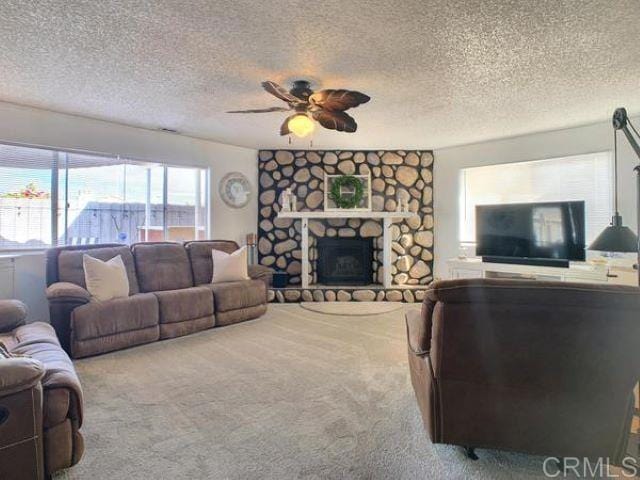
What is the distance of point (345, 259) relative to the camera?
5.68m

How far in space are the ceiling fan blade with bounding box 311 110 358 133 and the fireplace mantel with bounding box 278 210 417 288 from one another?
2.46m

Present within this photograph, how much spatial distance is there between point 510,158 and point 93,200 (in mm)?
5512

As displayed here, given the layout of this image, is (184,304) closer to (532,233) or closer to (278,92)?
(278,92)

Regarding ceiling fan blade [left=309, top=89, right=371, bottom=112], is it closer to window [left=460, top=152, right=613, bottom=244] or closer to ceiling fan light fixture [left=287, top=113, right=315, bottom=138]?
ceiling fan light fixture [left=287, top=113, right=315, bottom=138]

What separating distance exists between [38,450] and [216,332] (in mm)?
2325

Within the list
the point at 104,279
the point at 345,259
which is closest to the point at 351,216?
the point at 345,259

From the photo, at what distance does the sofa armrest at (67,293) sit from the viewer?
2.97 metres

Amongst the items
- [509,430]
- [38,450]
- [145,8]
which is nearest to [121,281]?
[38,450]

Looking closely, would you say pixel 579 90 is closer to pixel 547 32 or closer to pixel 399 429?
pixel 547 32

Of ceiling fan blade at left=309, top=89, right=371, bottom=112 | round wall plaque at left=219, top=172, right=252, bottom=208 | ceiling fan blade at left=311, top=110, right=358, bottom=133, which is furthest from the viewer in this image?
round wall plaque at left=219, top=172, right=252, bottom=208

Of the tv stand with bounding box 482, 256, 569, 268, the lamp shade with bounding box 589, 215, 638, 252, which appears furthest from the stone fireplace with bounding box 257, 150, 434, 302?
the lamp shade with bounding box 589, 215, 638, 252

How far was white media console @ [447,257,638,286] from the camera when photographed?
11.2 ft

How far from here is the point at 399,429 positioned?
6.28 ft

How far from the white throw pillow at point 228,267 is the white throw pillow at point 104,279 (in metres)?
1.04
